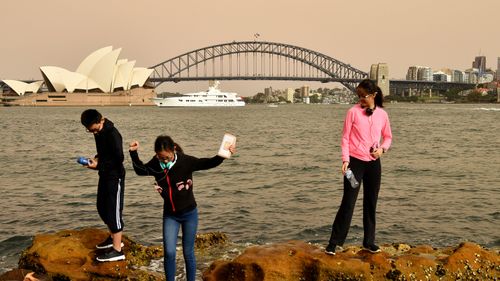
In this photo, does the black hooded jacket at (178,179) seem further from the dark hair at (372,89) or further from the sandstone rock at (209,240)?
the sandstone rock at (209,240)

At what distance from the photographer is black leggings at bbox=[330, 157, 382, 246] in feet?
13.8

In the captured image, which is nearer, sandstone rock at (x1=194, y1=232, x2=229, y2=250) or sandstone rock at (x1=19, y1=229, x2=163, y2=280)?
sandstone rock at (x1=19, y1=229, x2=163, y2=280)

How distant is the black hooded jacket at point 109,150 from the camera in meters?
4.36

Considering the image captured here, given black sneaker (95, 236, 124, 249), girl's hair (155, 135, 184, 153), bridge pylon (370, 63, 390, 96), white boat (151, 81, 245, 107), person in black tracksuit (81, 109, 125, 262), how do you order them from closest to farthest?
girl's hair (155, 135, 184, 153)
person in black tracksuit (81, 109, 125, 262)
black sneaker (95, 236, 124, 249)
white boat (151, 81, 245, 107)
bridge pylon (370, 63, 390, 96)

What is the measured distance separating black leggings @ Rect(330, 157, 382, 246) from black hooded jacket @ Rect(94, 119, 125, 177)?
2.01 m

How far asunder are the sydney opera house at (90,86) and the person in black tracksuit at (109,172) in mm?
96988

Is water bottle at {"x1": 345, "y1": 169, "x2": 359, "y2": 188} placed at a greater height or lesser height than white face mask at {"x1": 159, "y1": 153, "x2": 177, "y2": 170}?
lesser

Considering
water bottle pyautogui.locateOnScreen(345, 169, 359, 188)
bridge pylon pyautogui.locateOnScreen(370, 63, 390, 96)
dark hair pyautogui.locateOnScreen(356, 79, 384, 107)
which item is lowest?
water bottle pyautogui.locateOnScreen(345, 169, 359, 188)

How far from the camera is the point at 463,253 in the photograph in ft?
13.3

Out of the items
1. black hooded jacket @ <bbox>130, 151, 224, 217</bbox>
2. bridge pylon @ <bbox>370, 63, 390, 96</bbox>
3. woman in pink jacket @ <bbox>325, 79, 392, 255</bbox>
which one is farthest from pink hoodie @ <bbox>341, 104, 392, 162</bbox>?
bridge pylon @ <bbox>370, 63, 390, 96</bbox>

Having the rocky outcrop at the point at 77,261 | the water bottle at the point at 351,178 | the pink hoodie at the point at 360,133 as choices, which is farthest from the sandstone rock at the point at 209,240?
the pink hoodie at the point at 360,133

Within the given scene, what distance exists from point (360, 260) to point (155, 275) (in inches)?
73.6

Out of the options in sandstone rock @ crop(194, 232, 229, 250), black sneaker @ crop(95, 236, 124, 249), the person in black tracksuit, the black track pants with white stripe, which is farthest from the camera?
sandstone rock @ crop(194, 232, 229, 250)

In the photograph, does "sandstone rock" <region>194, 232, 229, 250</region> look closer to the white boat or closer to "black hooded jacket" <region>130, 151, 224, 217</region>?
"black hooded jacket" <region>130, 151, 224, 217</region>
